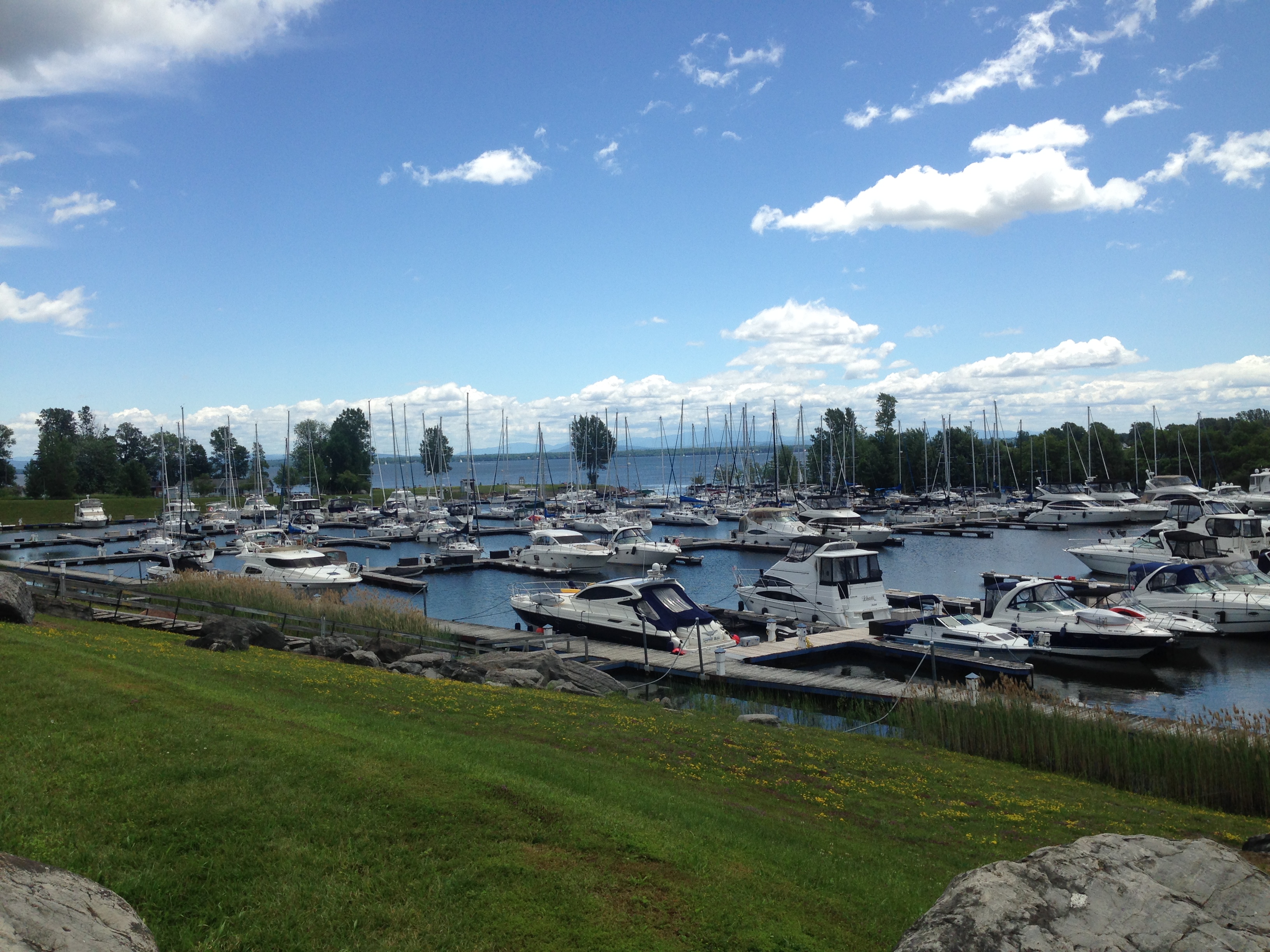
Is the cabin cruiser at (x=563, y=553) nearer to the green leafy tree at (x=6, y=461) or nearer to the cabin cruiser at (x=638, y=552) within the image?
the cabin cruiser at (x=638, y=552)

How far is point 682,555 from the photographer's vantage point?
70812 millimetres

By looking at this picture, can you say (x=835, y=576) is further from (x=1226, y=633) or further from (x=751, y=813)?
(x=751, y=813)

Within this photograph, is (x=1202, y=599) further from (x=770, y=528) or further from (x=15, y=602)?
(x=15, y=602)

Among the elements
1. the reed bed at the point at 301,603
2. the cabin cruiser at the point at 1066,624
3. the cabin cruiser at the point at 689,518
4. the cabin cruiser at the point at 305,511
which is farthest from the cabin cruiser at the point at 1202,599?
the cabin cruiser at the point at 305,511

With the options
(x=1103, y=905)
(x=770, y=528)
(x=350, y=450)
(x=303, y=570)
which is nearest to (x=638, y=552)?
(x=770, y=528)

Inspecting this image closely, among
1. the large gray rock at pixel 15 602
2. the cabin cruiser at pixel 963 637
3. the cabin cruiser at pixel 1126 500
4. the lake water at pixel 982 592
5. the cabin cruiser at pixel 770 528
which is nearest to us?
the large gray rock at pixel 15 602

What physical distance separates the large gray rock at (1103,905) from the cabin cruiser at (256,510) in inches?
4404

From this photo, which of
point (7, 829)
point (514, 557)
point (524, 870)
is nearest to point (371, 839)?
point (524, 870)

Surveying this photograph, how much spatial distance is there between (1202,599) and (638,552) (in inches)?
1496

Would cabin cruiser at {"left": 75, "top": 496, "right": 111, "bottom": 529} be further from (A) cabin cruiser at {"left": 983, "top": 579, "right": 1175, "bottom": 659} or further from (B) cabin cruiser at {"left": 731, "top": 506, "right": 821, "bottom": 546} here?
(A) cabin cruiser at {"left": 983, "top": 579, "right": 1175, "bottom": 659}

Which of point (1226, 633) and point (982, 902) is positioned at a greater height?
point (982, 902)

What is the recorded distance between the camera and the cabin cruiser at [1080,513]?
88.9m

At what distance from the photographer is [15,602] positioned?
20969 mm

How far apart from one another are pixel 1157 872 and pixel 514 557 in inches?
2622
